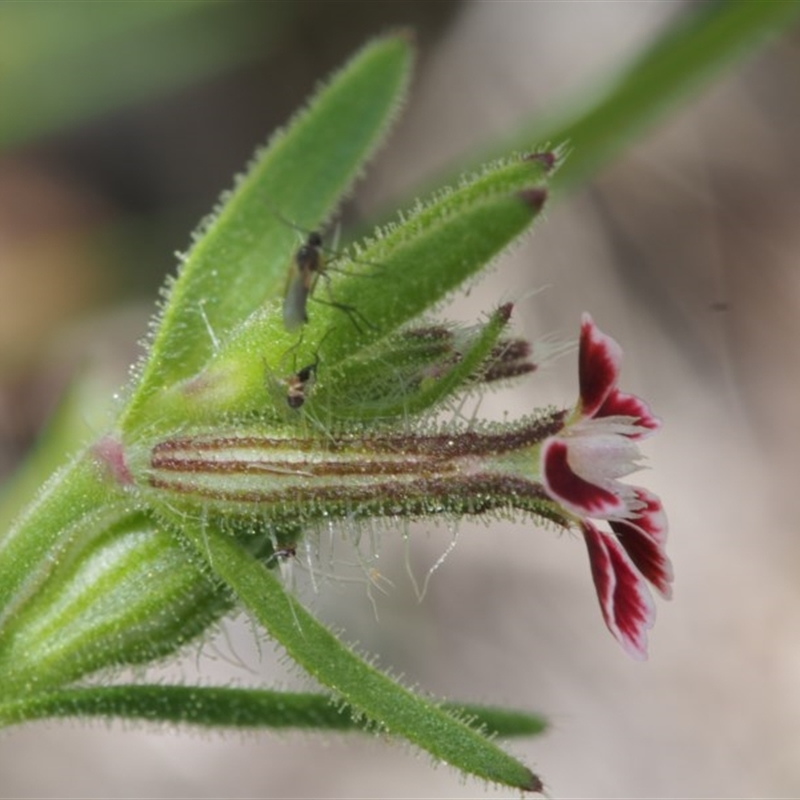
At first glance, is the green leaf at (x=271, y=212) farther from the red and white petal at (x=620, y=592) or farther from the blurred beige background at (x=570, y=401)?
the blurred beige background at (x=570, y=401)

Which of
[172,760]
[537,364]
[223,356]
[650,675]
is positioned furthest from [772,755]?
[223,356]

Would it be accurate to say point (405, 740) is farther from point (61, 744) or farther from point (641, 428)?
point (61, 744)

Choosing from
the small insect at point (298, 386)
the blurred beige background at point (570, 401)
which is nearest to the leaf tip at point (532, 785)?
the small insect at point (298, 386)

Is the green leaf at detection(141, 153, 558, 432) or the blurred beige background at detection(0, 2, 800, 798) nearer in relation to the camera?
the green leaf at detection(141, 153, 558, 432)

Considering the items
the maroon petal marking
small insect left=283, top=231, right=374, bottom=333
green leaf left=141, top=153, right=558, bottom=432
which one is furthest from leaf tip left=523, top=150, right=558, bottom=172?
the maroon petal marking

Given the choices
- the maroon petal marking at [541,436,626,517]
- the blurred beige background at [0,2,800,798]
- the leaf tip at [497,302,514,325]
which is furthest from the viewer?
the blurred beige background at [0,2,800,798]

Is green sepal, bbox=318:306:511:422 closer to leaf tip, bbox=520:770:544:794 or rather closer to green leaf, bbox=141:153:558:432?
green leaf, bbox=141:153:558:432
